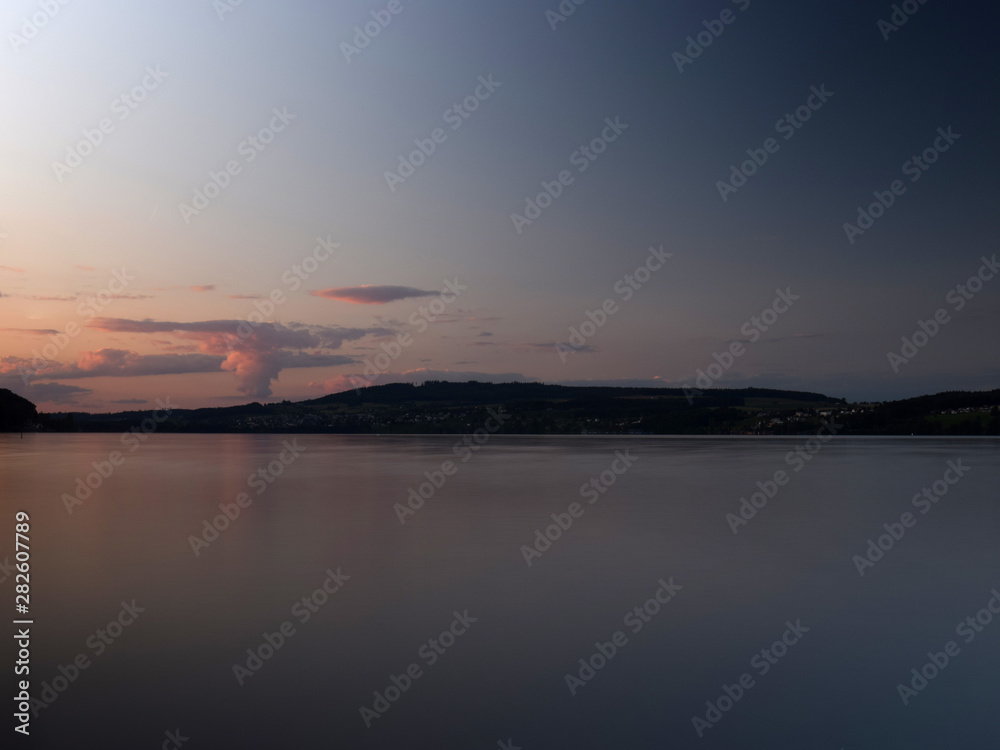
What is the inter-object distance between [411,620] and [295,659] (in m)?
1.94

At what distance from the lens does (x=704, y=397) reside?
188 m

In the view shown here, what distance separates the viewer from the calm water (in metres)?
6.68

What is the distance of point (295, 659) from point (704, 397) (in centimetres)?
18866

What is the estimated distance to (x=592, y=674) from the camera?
788 centimetres

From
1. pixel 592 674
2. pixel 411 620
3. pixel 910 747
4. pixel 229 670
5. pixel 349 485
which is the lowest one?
pixel 349 485

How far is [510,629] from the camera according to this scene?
9.43m

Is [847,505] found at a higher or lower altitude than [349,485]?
higher

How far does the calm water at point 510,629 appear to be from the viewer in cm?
668

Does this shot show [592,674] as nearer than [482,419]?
Yes

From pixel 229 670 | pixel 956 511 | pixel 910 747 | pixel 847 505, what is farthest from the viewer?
pixel 847 505

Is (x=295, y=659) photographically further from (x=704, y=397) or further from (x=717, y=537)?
(x=704, y=397)

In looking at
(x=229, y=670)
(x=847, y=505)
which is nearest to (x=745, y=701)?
(x=229, y=670)

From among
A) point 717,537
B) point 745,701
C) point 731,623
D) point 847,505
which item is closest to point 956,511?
point 847,505

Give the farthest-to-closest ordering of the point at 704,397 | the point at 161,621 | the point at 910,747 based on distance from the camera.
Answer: the point at 704,397 < the point at 161,621 < the point at 910,747
